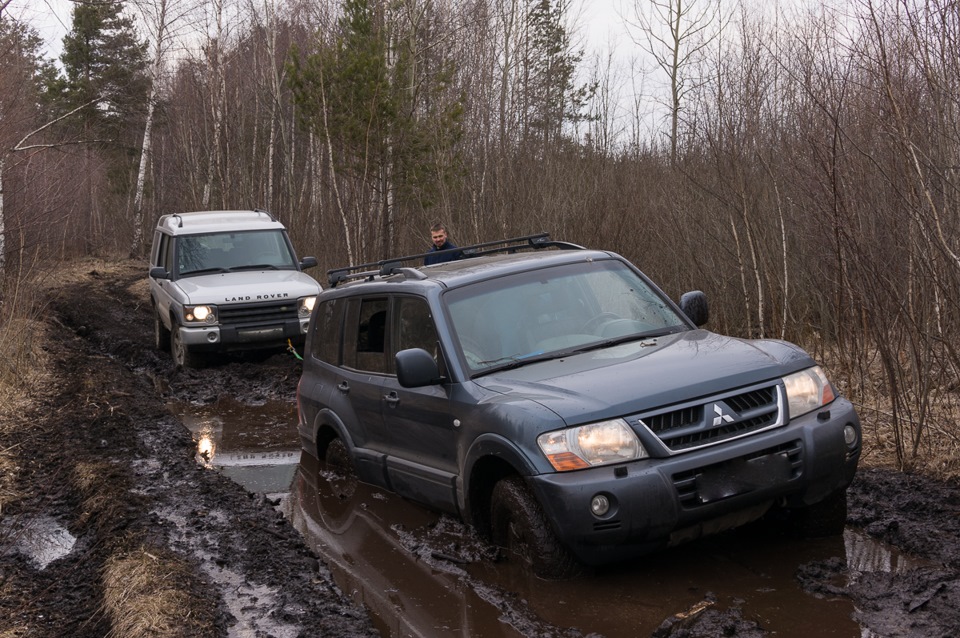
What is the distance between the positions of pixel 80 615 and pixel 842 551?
3884 mm

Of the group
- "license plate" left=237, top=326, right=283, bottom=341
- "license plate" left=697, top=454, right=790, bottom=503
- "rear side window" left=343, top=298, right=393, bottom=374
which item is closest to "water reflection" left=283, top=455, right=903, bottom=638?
"license plate" left=697, top=454, right=790, bottom=503

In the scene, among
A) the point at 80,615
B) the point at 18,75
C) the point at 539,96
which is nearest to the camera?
the point at 80,615

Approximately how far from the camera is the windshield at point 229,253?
14500 millimetres

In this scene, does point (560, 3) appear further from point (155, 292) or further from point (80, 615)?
point (80, 615)

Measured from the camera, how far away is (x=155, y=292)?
619 inches

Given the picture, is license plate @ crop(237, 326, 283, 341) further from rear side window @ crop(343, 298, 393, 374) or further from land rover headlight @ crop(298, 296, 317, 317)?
rear side window @ crop(343, 298, 393, 374)

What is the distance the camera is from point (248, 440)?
9.58 m

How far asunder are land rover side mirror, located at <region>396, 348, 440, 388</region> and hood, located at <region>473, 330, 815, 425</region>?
25cm

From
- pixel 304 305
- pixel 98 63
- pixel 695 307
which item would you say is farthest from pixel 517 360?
pixel 98 63

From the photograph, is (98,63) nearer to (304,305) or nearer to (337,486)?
(304,305)

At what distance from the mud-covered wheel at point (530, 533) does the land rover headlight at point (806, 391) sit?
4.29ft

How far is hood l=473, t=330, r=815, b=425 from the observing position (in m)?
4.67

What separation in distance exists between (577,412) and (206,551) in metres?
2.60

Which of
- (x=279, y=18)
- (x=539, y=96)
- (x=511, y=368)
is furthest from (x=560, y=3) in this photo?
(x=511, y=368)
